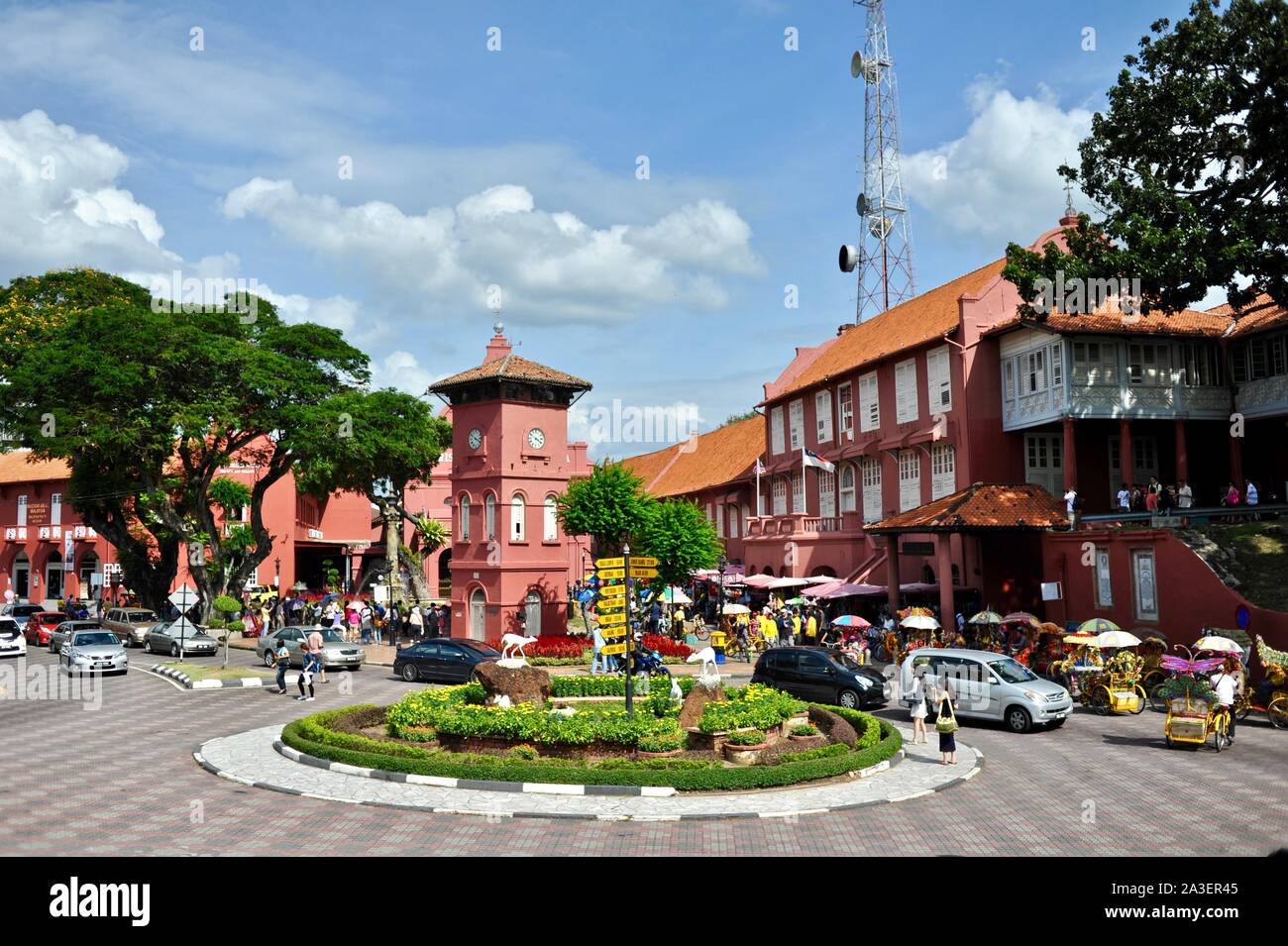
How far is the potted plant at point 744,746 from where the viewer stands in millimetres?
15664

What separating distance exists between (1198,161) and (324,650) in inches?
1165

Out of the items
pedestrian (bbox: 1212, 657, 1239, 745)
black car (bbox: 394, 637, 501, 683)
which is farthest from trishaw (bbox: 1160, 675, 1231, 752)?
black car (bbox: 394, 637, 501, 683)

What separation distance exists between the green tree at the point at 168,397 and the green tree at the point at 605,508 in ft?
39.9

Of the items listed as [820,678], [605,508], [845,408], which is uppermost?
[845,408]

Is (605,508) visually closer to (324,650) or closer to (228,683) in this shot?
(324,650)

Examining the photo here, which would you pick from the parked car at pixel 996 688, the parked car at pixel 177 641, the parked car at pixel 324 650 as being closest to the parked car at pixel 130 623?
the parked car at pixel 177 641

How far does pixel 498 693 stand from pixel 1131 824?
34.7 feet

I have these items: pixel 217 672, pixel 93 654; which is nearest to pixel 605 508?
pixel 217 672

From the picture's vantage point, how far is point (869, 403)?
41.3m

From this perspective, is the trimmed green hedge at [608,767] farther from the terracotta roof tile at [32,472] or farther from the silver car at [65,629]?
the terracotta roof tile at [32,472]

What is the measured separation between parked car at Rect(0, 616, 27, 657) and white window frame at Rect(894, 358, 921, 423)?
33606 mm

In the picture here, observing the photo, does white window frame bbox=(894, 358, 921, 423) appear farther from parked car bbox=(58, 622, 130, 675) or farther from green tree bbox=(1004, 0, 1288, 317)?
parked car bbox=(58, 622, 130, 675)

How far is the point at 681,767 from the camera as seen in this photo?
48.8ft

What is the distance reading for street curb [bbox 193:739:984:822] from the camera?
13.1 m
